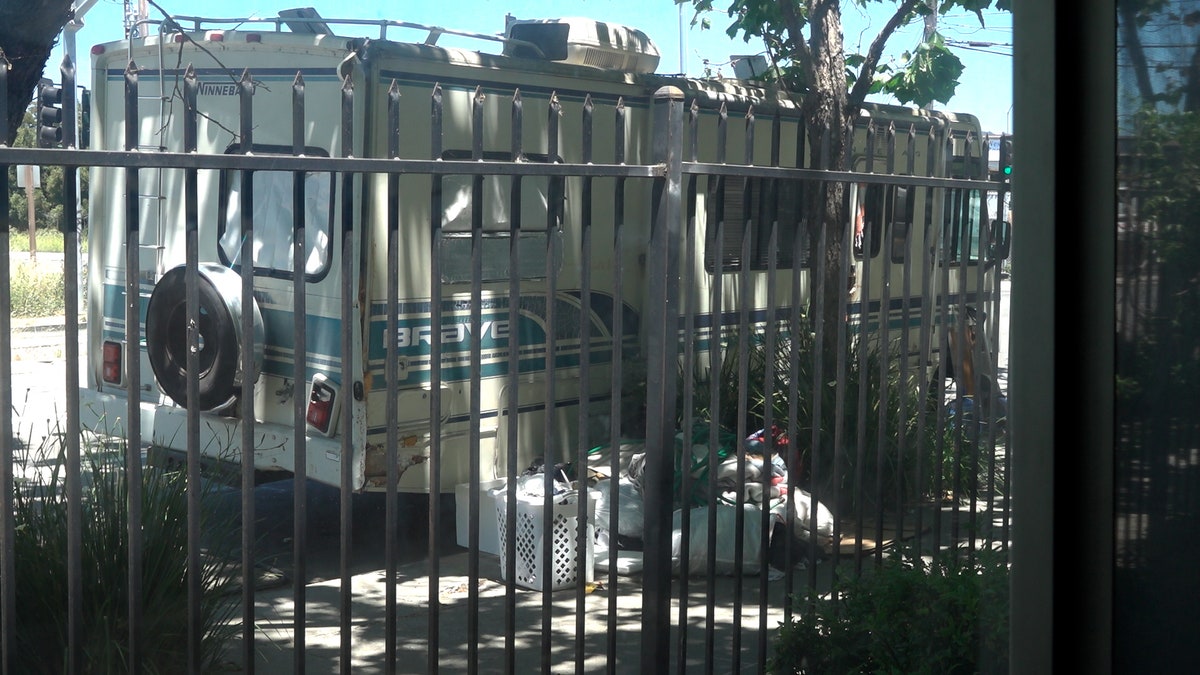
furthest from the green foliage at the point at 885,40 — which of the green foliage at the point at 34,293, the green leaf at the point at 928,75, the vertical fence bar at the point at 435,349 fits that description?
the green foliage at the point at 34,293

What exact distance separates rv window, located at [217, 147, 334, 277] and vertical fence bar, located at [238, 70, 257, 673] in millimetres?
3609

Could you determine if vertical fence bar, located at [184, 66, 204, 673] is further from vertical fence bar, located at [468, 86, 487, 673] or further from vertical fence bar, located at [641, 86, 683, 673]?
vertical fence bar, located at [641, 86, 683, 673]

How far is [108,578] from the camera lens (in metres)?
4.03

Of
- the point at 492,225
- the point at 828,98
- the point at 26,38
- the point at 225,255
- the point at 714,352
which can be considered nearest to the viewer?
the point at 714,352

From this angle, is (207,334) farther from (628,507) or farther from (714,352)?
(714,352)

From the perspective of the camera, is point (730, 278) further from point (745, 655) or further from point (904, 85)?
point (745, 655)

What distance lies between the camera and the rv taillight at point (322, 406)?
21.1 feet

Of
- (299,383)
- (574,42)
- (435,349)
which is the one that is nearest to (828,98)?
(574,42)

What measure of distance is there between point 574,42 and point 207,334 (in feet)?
9.49

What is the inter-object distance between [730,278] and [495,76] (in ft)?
8.29

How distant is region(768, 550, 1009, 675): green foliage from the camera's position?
11.8ft

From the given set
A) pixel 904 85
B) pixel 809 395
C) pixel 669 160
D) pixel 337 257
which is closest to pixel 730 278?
pixel 809 395

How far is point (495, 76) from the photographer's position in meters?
6.86

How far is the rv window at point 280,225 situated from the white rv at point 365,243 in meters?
0.01
